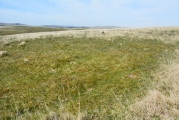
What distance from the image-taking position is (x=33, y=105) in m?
10.3

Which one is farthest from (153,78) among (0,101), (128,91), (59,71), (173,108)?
(0,101)

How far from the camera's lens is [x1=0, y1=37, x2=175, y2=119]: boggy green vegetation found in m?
9.50

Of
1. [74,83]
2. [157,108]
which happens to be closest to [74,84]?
[74,83]

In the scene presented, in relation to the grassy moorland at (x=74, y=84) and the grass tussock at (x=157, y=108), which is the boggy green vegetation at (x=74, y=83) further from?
the grass tussock at (x=157, y=108)

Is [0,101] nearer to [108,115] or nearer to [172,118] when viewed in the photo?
[108,115]

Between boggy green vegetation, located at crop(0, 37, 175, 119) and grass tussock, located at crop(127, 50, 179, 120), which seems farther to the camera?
boggy green vegetation, located at crop(0, 37, 175, 119)

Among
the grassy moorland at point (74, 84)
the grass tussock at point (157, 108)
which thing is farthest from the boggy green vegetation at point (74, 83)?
the grass tussock at point (157, 108)

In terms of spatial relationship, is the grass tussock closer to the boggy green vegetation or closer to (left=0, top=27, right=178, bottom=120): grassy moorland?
(left=0, top=27, right=178, bottom=120): grassy moorland

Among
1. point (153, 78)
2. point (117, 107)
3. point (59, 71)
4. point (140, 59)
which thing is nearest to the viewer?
point (117, 107)

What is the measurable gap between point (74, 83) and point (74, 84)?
17 cm

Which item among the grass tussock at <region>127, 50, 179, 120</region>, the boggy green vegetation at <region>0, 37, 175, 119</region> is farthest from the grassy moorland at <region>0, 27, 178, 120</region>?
the grass tussock at <region>127, 50, 179, 120</region>

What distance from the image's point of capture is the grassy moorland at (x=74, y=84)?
9.14m

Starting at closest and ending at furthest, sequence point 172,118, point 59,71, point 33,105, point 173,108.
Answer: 1. point 172,118
2. point 173,108
3. point 33,105
4. point 59,71

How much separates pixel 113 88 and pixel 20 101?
5377 mm
